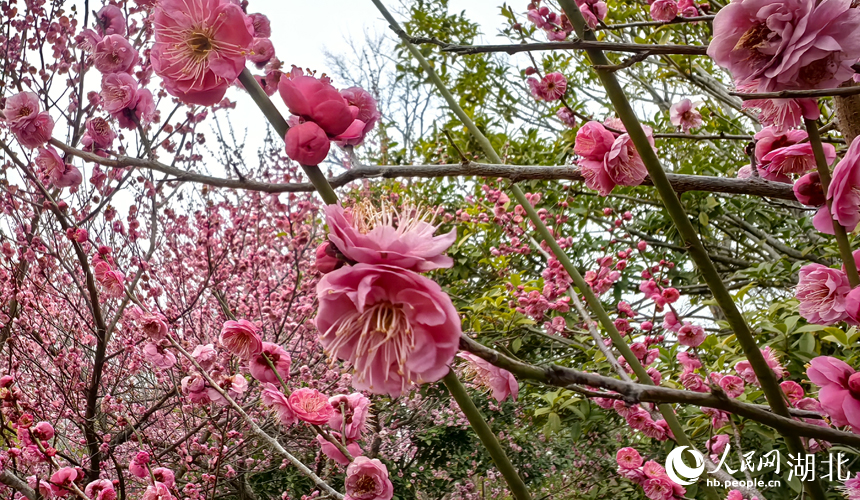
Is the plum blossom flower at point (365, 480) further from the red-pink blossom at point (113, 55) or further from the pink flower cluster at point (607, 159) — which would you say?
the red-pink blossom at point (113, 55)

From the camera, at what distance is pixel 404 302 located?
1.43 feet

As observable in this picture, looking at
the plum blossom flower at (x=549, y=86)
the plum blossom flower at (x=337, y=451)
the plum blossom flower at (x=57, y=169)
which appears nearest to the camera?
the plum blossom flower at (x=337, y=451)

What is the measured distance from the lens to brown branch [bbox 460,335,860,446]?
17.2 inches

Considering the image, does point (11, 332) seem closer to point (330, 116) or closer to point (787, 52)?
point (330, 116)

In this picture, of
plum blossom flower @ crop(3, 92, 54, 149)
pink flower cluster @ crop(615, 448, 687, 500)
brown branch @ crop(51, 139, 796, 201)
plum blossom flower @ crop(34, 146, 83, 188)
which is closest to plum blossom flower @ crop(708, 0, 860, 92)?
brown branch @ crop(51, 139, 796, 201)

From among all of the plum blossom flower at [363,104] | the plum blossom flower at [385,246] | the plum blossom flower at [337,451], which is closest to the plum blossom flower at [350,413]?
the plum blossom flower at [337,451]

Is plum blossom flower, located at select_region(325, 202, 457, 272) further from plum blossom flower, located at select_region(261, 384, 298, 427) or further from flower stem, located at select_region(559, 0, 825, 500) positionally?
plum blossom flower, located at select_region(261, 384, 298, 427)

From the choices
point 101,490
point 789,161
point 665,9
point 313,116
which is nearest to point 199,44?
point 313,116

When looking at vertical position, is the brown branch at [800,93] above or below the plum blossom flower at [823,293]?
above

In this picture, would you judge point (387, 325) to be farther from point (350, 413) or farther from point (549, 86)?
point (549, 86)

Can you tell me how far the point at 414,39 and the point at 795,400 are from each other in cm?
116

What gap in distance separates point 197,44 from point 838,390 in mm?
863

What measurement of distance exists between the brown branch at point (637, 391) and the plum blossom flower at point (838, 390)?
0.07 metres

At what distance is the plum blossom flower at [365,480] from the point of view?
0.84 meters
